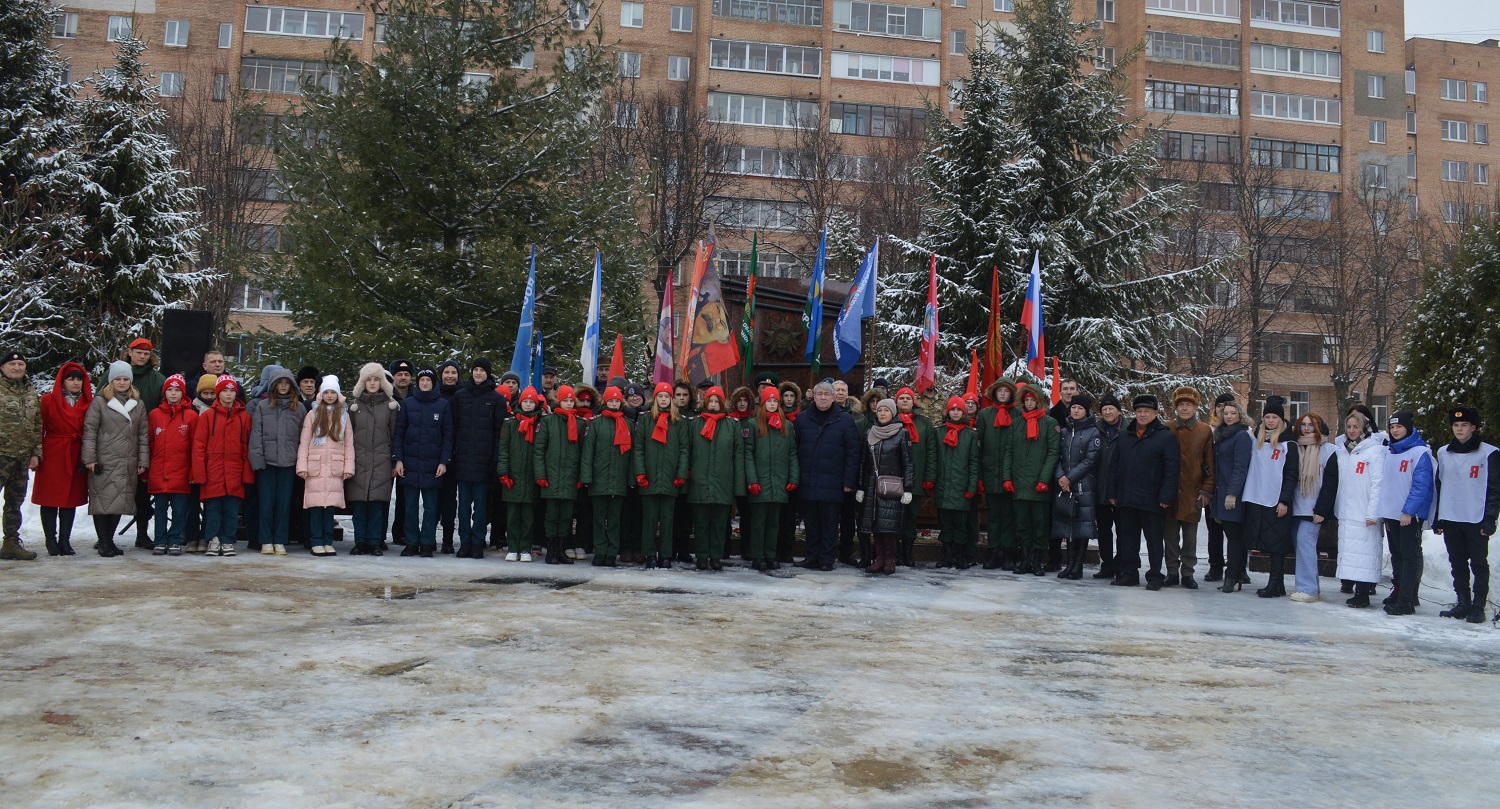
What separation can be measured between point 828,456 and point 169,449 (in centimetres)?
624

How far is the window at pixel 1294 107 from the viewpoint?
5730 centimetres

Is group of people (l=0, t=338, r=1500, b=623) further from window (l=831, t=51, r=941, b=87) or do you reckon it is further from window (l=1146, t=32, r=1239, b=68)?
window (l=1146, t=32, r=1239, b=68)

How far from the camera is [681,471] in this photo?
11.2 metres

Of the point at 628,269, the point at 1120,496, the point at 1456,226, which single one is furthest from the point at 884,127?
the point at 1120,496

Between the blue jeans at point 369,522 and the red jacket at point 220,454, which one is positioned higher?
the red jacket at point 220,454

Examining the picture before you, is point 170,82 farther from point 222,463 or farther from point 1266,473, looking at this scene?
point 1266,473

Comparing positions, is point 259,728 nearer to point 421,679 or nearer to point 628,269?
point 421,679

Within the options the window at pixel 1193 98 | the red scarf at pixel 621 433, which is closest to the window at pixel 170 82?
the window at pixel 1193 98

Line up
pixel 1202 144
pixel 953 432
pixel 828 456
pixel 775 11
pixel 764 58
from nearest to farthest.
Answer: pixel 828 456 → pixel 953 432 → pixel 764 58 → pixel 775 11 → pixel 1202 144

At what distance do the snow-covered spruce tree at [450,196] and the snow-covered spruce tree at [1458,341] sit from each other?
12.8 metres

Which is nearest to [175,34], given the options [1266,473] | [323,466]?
[323,466]

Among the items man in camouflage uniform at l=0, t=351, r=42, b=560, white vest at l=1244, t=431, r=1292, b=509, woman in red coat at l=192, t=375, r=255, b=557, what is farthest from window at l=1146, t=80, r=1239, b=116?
man in camouflage uniform at l=0, t=351, r=42, b=560

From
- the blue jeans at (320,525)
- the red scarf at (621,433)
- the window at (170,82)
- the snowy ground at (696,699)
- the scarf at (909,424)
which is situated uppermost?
the window at (170,82)

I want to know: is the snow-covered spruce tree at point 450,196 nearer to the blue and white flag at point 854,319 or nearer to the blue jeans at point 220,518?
the blue and white flag at point 854,319
